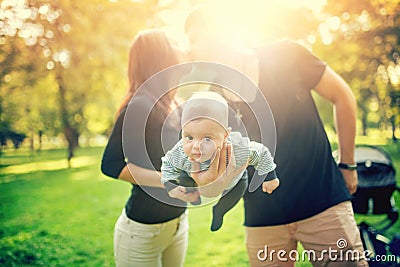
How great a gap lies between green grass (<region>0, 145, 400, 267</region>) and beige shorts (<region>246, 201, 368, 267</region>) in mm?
851

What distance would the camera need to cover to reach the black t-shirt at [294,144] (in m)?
0.80

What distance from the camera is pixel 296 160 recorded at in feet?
2.67

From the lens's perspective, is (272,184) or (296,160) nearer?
(272,184)

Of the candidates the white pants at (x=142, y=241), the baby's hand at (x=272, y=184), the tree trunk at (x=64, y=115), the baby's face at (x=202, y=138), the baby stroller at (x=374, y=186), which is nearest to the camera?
the baby's face at (x=202, y=138)

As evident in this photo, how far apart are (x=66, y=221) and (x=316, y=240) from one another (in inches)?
86.5

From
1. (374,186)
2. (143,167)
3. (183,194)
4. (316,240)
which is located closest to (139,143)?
(143,167)

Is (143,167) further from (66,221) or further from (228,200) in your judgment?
(66,221)

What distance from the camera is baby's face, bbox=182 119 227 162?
51 cm

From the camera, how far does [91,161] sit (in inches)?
219

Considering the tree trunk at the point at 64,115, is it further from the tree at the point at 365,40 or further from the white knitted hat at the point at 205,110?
the white knitted hat at the point at 205,110

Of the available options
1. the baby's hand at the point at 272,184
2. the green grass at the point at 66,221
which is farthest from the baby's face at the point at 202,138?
the green grass at the point at 66,221

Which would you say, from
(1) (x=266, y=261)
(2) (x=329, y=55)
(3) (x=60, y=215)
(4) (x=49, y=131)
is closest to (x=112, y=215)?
(3) (x=60, y=215)

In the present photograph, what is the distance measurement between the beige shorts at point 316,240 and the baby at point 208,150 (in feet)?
0.73

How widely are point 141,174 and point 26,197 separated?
2.63m
